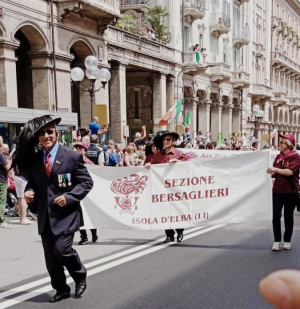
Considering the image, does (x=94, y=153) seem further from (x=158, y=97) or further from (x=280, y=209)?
(x=158, y=97)

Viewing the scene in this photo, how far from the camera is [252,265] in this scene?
5.87 meters

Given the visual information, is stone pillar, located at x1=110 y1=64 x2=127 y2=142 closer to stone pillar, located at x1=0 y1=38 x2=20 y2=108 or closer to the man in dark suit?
stone pillar, located at x1=0 y1=38 x2=20 y2=108

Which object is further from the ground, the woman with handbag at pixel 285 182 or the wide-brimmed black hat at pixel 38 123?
the wide-brimmed black hat at pixel 38 123

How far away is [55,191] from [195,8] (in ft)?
104

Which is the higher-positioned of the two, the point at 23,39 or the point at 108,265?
the point at 23,39

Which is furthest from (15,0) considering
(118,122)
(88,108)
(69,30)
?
(118,122)

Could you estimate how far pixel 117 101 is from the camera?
2383 centimetres

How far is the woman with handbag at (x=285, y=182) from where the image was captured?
21.1 feet

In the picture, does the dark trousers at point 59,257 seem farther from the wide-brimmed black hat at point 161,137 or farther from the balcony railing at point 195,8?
the balcony railing at point 195,8

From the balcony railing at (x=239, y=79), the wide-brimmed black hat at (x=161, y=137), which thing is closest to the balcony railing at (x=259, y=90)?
the balcony railing at (x=239, y=79)

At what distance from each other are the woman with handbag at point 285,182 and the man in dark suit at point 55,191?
3.18 m

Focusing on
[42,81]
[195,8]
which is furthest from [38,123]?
[195,8]

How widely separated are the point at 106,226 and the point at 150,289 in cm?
226

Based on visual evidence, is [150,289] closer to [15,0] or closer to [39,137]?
[39,137]
